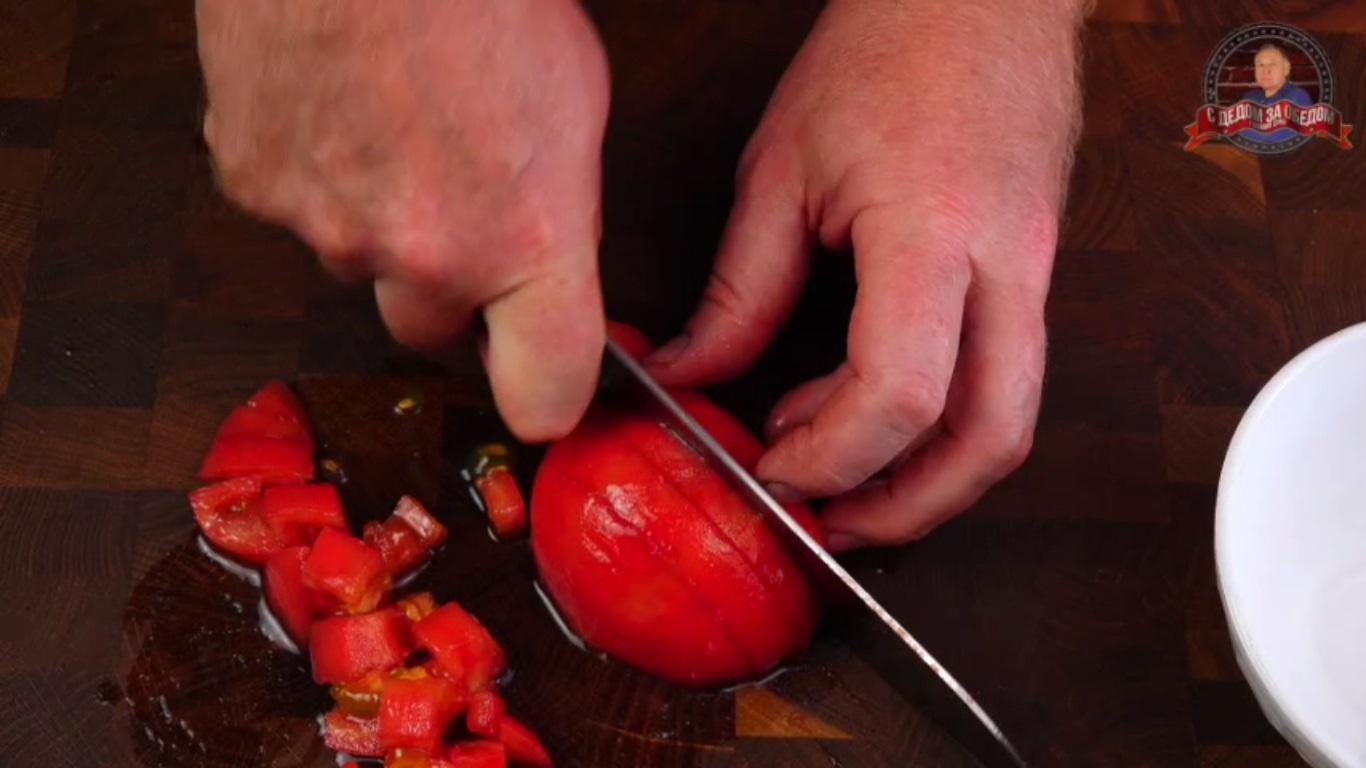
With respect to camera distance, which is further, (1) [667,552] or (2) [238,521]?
(2) [238,521]

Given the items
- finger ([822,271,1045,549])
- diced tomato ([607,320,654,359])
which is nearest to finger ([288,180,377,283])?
diced tomato ([607,320,654,359])

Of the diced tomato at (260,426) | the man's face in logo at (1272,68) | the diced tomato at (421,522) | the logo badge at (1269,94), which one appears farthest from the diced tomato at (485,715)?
the man's face in logo at (1272,68)

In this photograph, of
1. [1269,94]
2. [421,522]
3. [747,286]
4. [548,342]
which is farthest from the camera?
[1269,94]

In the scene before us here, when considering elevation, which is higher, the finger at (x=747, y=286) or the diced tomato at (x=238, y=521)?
the finger at (x=747, y=286)

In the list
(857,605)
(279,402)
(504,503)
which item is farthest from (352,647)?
(857,605)

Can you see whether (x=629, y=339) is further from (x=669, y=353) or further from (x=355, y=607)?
(x=355, y=607)

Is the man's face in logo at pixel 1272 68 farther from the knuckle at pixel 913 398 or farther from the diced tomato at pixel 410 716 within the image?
the diced tomato at pixel 410 716
